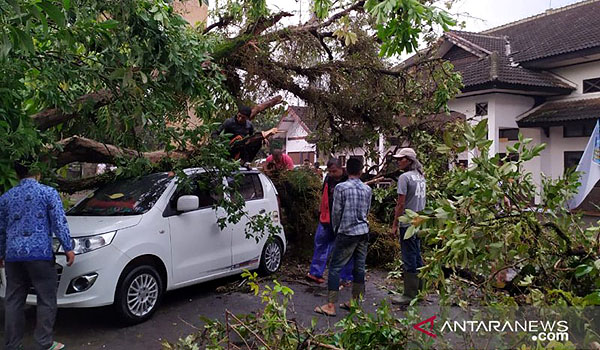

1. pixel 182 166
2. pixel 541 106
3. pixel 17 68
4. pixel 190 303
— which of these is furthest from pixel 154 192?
pixel 541 106

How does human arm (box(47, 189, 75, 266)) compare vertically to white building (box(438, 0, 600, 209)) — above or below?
below

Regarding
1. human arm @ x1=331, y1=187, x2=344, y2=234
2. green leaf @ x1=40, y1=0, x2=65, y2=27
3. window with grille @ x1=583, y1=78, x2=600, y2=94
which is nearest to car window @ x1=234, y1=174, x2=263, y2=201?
human arm @ x1=331, y1=187, x2=344, y2=234

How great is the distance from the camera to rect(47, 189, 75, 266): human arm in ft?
14.2

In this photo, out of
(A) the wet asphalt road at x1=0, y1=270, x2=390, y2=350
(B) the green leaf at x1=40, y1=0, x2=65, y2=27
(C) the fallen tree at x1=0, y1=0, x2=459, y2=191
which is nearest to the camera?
(B) the green leaf at x1=40, y1=0, x2=65, y2=27

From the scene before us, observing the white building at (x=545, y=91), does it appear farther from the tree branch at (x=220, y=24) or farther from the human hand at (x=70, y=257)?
the human hand at (x=70, y=257)

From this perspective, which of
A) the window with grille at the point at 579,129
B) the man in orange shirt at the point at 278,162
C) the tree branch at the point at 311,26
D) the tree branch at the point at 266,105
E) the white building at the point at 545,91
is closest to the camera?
the tree branch at the point at 311,26

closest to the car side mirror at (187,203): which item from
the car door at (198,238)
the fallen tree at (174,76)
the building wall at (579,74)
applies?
the car door at (198,238)

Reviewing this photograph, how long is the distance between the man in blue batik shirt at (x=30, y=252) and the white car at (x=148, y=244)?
0.42 metres

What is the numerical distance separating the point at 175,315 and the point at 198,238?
956 millimetres

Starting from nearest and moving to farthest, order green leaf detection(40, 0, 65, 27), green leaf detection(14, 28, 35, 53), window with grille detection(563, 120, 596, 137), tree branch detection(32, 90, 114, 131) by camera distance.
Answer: green leaf detection(40, 0, 65, 27) → green leaf detection(14, 28, 35, 53) → tree branch detection(32, 90, 114, 131) → window with grille detection(563, 120, 596, 137)

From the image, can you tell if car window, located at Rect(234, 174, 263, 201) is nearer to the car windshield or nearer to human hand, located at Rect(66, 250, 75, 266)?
the car windshield

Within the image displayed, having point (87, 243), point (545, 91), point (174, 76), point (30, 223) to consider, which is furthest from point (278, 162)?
point (545, 91)

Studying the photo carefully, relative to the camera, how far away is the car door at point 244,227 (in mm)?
6555

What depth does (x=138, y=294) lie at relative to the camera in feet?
16.9
